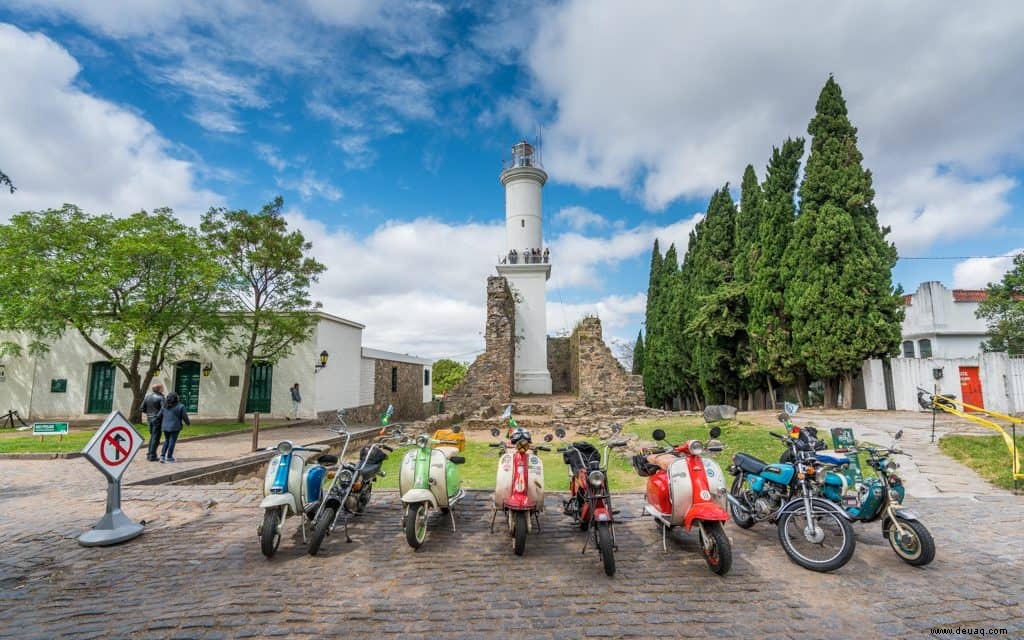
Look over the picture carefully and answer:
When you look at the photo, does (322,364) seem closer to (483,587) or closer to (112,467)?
(112,467)

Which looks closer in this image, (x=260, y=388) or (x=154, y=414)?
(x=154, y=414)

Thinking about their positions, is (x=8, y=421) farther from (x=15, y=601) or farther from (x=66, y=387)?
(x=15, y=601)

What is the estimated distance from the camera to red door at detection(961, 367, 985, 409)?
13.9 m

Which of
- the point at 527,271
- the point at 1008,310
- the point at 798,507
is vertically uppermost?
the point at 527,271

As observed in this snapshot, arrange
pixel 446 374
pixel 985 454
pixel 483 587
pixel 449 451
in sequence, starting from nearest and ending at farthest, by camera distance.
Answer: pixel 483 587 < pixel 449 451 < pixel 985 454 < pixel 446 374

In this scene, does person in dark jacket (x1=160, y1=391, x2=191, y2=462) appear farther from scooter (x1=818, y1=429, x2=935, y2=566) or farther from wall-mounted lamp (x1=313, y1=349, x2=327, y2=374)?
scooter (x1=818, y1=429, x2=935, y2=566)

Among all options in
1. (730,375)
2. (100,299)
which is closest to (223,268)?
(100,299)

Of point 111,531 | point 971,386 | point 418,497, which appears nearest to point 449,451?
point 418,497

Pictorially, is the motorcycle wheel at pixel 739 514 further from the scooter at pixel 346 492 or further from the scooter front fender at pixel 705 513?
the scooter at pixel 346 492

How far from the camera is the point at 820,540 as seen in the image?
373 cm

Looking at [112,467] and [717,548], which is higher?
[112,467]

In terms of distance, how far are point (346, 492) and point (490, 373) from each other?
12.5 m

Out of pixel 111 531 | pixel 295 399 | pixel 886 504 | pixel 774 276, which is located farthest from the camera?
pixel 295 399

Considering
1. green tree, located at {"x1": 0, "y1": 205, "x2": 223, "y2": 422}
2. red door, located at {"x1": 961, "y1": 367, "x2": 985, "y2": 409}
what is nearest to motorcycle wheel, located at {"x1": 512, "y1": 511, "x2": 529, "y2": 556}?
green tree, located at {"x1": 0, "y1": 205, "x2": 223, "y2": 422}
